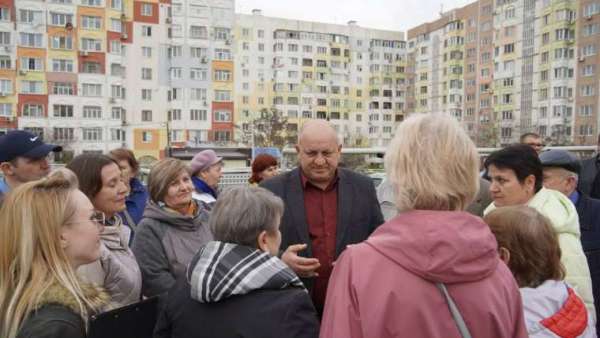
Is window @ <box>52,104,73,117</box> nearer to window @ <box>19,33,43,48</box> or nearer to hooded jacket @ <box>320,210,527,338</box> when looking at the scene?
window @ <box>19,33,43,48</box>

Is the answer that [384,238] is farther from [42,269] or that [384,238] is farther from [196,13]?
[196,13]

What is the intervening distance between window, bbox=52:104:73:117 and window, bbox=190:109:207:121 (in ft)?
35.4

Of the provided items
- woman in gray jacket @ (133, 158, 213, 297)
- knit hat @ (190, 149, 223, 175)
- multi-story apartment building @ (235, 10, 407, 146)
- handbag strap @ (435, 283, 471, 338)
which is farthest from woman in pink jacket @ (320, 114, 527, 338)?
multi-story apartment building @ (235, 10, 407, 146)

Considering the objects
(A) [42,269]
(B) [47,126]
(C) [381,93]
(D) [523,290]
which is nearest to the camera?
(A) [42,269]

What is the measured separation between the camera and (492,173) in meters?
3.41

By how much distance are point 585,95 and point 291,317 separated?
59440 millimetres

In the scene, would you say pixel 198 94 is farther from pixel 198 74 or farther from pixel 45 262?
pixel 45 262

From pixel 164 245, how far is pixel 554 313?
89.1 inches

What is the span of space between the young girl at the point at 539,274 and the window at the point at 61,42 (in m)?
46.5

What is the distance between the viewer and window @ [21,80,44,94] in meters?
42.2

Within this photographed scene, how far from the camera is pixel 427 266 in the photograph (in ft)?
5.16

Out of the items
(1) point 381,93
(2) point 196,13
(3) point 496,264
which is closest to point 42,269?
(3) point 496,264

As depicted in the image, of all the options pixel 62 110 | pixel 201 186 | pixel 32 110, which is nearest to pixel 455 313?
pixel 201 186

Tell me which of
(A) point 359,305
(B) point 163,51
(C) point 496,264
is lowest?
(A) point 359,305
